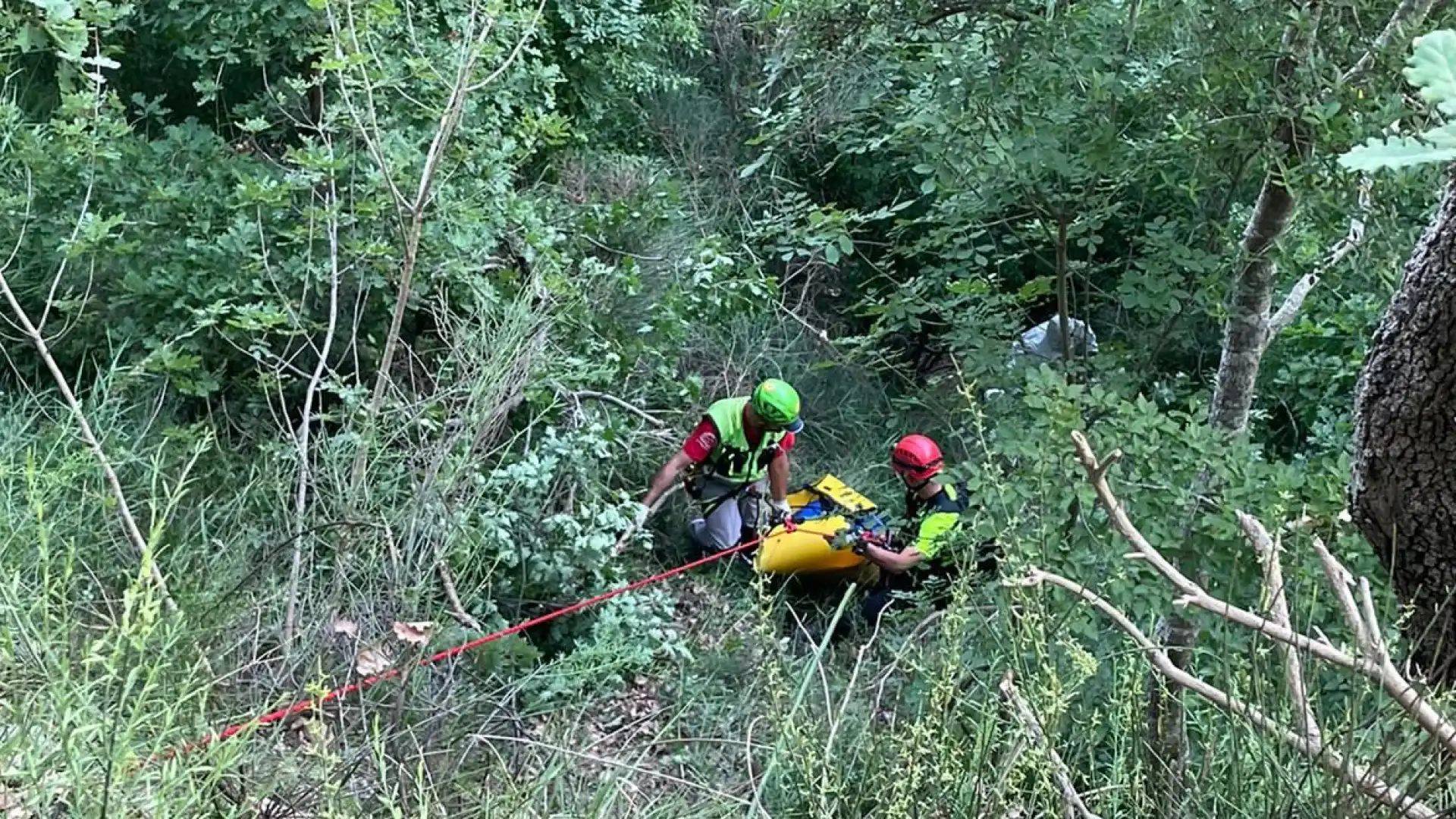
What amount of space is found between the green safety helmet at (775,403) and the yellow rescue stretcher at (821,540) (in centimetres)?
50

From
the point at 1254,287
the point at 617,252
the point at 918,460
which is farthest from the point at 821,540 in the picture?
the point at 1254,287

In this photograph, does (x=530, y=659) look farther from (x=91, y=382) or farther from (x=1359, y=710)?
(x=1359, y=710)

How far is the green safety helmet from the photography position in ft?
18.5

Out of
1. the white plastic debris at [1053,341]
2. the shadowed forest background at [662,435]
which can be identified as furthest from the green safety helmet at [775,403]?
the white plastic debris at [1053,341]

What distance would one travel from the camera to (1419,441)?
6.19 feet

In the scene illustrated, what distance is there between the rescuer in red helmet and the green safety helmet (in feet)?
1.84

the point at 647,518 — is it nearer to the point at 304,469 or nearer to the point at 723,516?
the point at 723,516

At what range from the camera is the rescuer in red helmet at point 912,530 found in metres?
5.14

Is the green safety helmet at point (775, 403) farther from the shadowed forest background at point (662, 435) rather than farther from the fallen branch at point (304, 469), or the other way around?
the fallen branch at point (304, 469)

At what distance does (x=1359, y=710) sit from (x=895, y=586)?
12.5ft

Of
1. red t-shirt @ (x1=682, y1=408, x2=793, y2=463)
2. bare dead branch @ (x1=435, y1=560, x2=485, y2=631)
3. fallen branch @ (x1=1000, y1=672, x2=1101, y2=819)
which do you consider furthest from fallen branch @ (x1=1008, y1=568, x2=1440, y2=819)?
red t-shirt @ (x1=682, y1=408, x2=793, y2=463)

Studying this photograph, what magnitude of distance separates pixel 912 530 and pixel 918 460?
13.2 inches

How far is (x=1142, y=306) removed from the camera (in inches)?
154

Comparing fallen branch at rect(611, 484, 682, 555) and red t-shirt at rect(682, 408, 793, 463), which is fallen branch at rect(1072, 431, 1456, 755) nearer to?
fallen branch at rect(611, 484, 682, 555)
